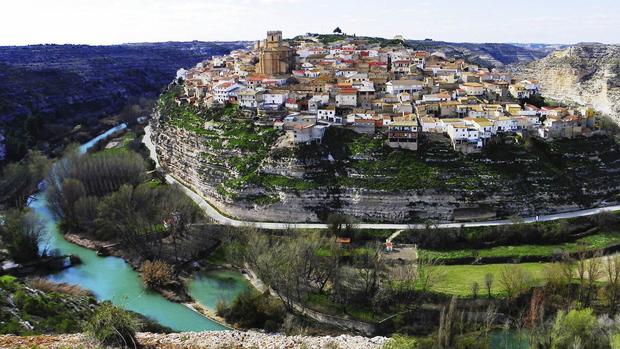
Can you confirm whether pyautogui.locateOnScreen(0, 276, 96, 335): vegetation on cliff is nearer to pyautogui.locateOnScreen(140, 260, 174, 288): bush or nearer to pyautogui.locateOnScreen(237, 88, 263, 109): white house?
pyautogui.locateOnScreen(140, 260, 174, 288): bush

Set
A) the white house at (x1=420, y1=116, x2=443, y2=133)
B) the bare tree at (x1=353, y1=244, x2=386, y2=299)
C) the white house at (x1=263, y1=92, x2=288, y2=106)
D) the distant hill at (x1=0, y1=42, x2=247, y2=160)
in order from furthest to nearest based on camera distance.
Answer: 1. the distant hill at (x1=0, y1=42, x2=247, y2=160)
2. the white house at (x1=263, y1=92, x2=288, y2=106)
3. the white house at (x1=420, y1=116, x2=443, y2=133)
4. the bare tree at (x1=353, y1=244, x2=386, y2=299)

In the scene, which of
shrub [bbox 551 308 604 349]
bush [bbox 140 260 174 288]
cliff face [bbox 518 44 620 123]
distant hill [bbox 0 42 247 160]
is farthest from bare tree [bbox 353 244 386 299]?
cliff face [bbox 518 44 620 123]

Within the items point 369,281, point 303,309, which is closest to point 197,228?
point 303,309

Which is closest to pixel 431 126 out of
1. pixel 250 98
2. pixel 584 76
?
pixel 250 98

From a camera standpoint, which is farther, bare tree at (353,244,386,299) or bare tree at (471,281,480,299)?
bare tree at (353,244,386,299)

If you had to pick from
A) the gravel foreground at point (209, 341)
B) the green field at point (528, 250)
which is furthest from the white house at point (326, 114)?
the gravel foreground at point (209, 341)

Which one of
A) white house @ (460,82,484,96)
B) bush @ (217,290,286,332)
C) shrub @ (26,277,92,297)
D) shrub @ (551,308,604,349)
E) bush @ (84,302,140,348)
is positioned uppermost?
white house @ (460,82,484,96)

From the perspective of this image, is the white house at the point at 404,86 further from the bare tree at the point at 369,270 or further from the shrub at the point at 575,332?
the shrub at the point at 575,332

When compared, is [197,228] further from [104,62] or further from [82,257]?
[104,62]
